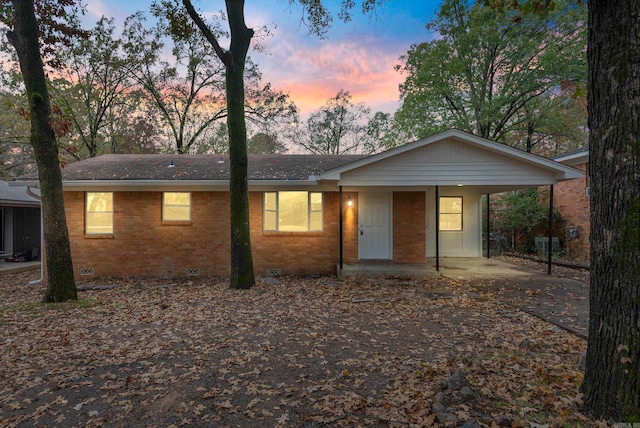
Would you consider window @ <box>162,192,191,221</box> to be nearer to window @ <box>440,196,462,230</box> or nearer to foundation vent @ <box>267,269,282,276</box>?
foundation vent @ <box>267,269,282,276</box>

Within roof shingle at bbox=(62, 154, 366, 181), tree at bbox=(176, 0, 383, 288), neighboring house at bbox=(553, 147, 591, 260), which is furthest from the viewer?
neighboring house at bbox=(553, 147, 591, 260)

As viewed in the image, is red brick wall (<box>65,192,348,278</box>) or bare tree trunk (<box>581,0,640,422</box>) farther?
red brick wall (<box>65,192,348,278</box>)

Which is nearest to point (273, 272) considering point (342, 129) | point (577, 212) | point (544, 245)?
point (544, 245)

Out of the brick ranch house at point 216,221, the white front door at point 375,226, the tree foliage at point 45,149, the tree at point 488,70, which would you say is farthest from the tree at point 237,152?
the tree at point 488,70

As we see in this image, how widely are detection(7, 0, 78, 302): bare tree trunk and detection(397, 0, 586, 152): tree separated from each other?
16.1 metres

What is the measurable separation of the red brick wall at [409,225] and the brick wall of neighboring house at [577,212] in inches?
283

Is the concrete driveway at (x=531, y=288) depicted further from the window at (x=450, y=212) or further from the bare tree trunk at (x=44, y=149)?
the bare tree trunk at (x=44, y=149)

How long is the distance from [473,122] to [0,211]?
82.6 feet

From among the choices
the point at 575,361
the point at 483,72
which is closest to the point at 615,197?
the point at 575,361

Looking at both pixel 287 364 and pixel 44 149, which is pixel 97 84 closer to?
pixel 44 149

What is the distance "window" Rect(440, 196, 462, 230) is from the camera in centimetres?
1299

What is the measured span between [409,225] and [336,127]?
18.9 m

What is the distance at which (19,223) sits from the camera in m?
16.0

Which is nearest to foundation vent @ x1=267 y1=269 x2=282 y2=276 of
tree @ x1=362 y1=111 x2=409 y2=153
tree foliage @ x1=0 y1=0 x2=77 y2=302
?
tree foliage @ x1=0 y1=0 x2=77 y2=302
